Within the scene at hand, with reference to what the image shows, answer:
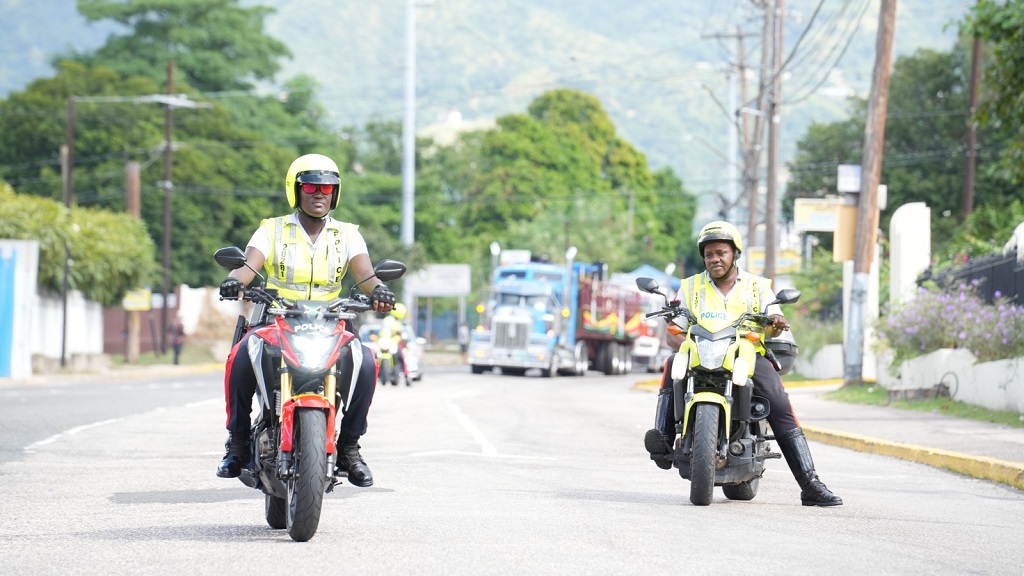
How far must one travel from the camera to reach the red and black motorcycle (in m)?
8.09

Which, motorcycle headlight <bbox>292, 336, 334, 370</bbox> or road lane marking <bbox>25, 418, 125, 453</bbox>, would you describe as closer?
motorcycle headlight <bbox>292, 336, 334, 370</bbox>

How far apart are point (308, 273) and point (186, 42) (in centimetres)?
7524

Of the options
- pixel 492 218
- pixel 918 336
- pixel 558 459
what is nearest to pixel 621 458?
pixel 558 459

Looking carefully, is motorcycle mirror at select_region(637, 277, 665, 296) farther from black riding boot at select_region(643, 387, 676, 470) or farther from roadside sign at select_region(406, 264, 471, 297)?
roadside sign at select_region(406, 264, 471, 297)

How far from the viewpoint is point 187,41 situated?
81562 mm

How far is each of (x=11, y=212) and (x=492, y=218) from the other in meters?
55.4

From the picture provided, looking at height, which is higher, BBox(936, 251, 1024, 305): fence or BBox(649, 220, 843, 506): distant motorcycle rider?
BBox(936, 251, 1024, 305): fence

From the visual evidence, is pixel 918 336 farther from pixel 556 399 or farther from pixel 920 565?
pixel 920 565

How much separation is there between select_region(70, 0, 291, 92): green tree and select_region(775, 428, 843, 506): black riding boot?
72.1 metres

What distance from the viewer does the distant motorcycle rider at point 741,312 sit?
10617mm

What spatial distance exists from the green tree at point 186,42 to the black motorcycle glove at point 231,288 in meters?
73.2

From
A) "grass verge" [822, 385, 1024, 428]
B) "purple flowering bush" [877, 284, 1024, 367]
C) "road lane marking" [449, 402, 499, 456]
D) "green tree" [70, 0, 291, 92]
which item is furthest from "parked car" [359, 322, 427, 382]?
"green tree" [70, 0, 291, 92]

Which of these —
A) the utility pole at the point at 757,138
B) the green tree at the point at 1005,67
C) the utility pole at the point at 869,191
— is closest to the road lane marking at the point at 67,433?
the green tree at the point at 1005,67

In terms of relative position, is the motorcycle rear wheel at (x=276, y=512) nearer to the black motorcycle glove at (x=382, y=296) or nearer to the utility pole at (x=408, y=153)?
the black motorcycle glove at (x=382, y=296)
